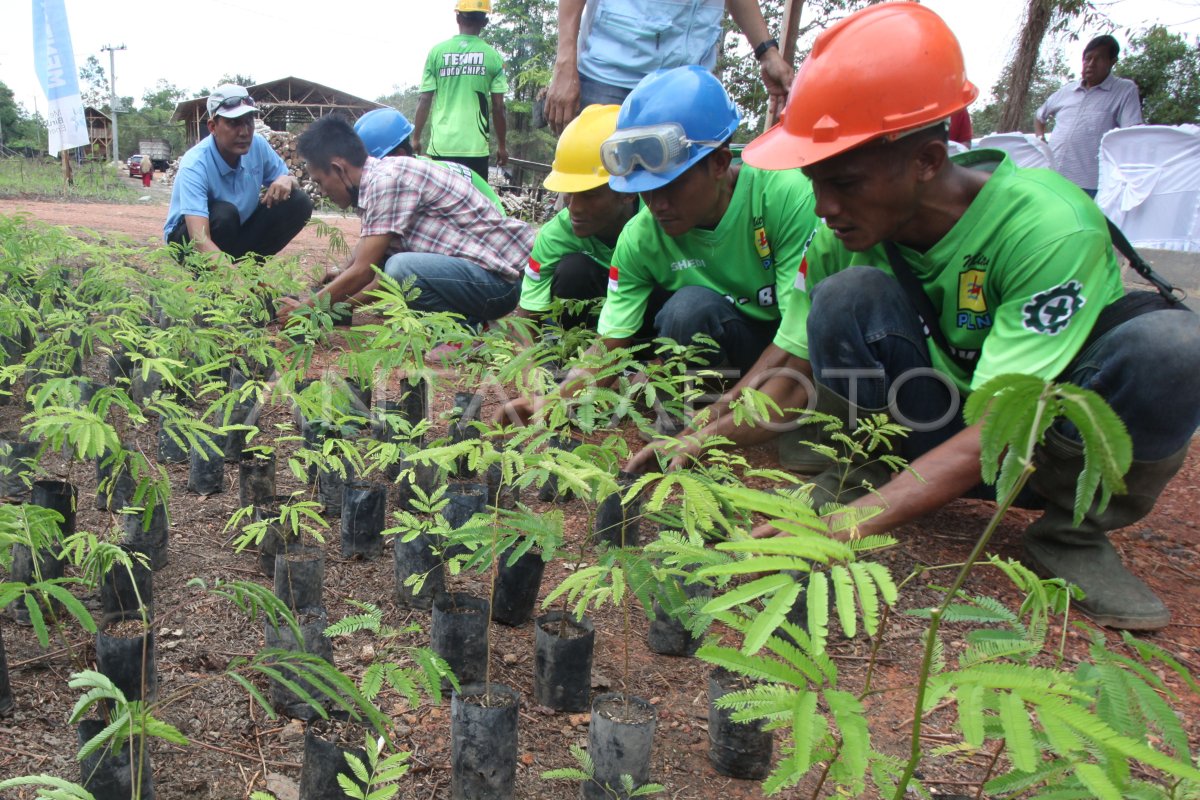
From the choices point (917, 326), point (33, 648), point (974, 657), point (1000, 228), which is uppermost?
point (1000, 228)

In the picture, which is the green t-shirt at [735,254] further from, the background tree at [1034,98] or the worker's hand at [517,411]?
the background tree at [1034,98]

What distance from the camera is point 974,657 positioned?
1.06m

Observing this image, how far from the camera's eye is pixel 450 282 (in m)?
4.62

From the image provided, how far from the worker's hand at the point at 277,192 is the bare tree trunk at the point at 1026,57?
8.11m

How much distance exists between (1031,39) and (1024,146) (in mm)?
2281

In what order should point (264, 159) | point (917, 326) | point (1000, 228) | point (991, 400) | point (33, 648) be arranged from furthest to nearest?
point (264, 159), point (917, 326), point (1000, 228), point (33, 648), point (991, 400)

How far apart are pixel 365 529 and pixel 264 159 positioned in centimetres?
419

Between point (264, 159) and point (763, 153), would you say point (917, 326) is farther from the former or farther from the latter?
point (264, 159)

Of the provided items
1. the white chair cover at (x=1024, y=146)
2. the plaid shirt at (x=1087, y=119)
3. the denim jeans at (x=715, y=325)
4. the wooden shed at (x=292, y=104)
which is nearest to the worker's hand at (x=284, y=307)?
the denim jeans at (x=715, y=325)

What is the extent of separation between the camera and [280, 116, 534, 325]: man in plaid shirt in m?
A: 4.58

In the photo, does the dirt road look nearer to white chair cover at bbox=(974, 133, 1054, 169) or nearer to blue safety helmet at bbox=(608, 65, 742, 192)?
blue safety helmet at bbox=(608, 65, 742, 192)

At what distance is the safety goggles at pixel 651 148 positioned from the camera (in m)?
2.84

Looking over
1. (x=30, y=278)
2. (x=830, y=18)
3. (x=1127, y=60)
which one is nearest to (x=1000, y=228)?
(x=30, y=278)

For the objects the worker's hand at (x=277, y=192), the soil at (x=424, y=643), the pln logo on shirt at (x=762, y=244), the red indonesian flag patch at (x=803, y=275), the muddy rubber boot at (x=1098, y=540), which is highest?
the worker's hand at (x=277, y=192)
